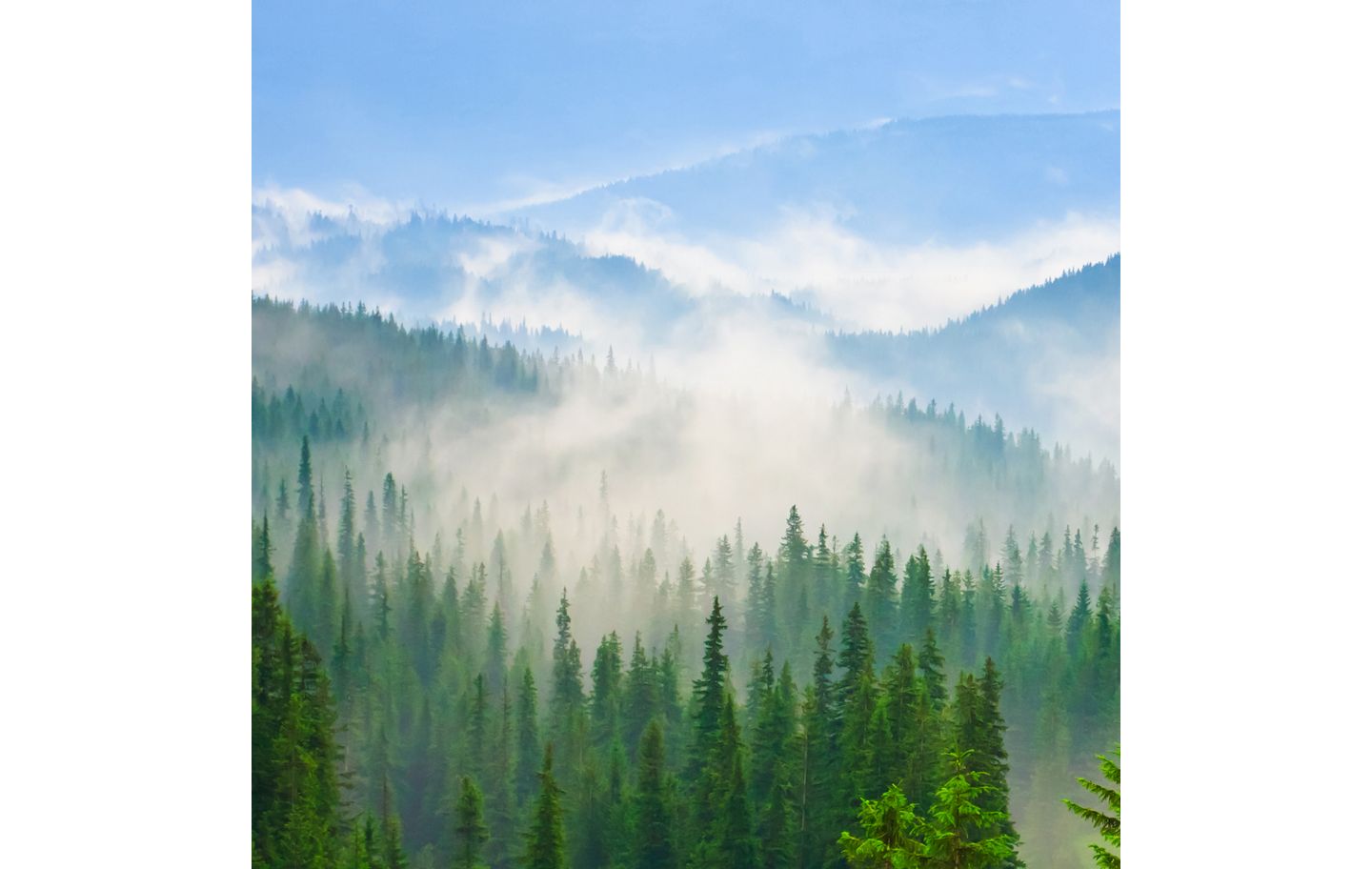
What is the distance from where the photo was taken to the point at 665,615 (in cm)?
381

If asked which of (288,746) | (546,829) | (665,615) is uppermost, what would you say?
(665,615)

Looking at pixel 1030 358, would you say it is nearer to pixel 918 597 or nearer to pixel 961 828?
pixel 918 597

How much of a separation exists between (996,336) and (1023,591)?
2.63ft

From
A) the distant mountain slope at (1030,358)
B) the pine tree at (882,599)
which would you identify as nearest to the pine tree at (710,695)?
the pine tree at (882,599)

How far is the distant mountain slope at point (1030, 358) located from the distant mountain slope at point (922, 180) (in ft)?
0.81

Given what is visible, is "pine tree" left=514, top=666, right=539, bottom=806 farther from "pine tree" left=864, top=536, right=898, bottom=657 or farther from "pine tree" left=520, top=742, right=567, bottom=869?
"pine tree" left=864, top=536, right=898, bottom=657

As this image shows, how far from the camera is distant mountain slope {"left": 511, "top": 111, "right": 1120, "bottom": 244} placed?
12.4 feet

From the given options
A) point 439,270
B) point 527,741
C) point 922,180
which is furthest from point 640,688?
point 922,180

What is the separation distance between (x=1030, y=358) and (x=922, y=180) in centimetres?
65

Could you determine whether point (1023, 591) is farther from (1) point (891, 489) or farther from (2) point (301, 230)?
(2) point (301, 230)

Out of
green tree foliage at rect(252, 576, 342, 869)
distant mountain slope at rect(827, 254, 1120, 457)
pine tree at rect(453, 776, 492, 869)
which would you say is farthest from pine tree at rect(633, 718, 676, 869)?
distant mountain slope at rect(827, 254, 1120, 457)

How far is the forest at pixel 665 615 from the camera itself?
3791mm

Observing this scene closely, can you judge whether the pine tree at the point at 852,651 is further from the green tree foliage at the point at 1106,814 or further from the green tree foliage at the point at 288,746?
the green tree foliage at the point at 288,746
